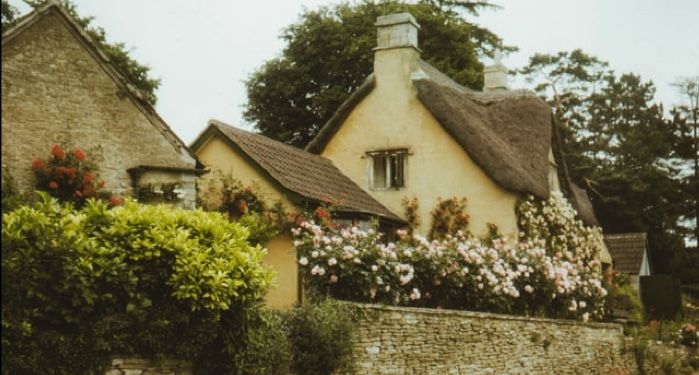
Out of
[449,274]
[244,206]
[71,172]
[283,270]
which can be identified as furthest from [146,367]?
[244,206]

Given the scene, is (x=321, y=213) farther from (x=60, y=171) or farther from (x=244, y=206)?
(x=60, y=171)

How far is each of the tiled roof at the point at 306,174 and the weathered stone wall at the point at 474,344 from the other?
4572 millimetres

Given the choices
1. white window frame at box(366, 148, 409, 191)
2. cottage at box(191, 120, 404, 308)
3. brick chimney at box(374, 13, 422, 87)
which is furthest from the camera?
brick chimney at box(374, 13, 422, 87)

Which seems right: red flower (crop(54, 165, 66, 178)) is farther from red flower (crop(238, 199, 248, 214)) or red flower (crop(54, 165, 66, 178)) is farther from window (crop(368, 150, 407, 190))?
window (crop(368, 150, 407, 190))

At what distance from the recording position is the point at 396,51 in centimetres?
2183

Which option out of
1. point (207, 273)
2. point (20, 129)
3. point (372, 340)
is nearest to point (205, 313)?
point (207, 273)

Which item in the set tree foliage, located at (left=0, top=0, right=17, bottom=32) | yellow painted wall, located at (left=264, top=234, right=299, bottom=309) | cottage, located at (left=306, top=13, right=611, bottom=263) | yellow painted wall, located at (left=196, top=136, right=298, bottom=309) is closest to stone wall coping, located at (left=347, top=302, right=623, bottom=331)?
cottage, located at (left=306, top=13, right=611, bottom=263)

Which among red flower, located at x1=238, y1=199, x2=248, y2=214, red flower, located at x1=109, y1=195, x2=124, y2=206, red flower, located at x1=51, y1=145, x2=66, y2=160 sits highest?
red flower, located at x1=51, y1=145, x2=66, y2=160

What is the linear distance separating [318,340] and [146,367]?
2.57 m

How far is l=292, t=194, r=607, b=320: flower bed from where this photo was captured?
39.5 ft

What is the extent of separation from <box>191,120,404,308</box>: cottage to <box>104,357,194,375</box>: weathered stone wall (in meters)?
6.34

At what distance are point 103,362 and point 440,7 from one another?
33.0 meters

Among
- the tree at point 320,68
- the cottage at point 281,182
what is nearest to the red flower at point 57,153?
the cottage at point 281,182

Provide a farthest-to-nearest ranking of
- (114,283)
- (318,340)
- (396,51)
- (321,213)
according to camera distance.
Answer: (396,51), (321,213), (318,340), (114,283)
